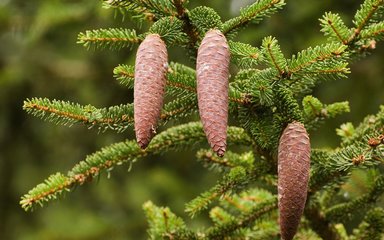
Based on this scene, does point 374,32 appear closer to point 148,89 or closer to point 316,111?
point 316,111

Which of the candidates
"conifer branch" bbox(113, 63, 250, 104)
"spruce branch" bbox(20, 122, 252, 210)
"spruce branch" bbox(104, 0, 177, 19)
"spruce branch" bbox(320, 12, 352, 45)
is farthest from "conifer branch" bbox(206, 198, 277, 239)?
"spruce branch" bbox(104, 0, 177, 19)

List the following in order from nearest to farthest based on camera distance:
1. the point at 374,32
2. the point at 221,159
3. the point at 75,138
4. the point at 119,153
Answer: the point at 374,32 < the point at 119,153 < the point at 221,159 < the point at 75,138

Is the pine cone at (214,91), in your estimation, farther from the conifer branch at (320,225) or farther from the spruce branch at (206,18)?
the conifer branch at (320,225)

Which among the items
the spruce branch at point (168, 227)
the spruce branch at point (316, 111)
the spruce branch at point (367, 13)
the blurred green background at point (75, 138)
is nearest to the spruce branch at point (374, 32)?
the spruce branch at point (367, 13)

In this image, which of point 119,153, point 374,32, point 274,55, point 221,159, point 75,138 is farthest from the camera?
point 75,138

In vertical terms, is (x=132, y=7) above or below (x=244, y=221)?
above

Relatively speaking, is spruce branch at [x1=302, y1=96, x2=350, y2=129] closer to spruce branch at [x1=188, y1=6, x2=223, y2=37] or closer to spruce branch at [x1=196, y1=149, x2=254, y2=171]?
spruce branch at [x1=196, y1=149, x2=254, y2=171]

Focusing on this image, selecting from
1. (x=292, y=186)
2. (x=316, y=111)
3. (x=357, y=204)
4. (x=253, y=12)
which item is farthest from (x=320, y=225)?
(x=253, y=12)
